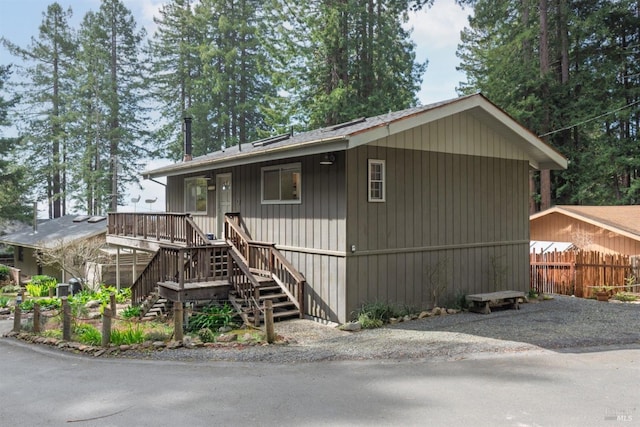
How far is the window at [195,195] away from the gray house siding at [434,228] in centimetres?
643

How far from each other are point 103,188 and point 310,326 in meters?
30.4

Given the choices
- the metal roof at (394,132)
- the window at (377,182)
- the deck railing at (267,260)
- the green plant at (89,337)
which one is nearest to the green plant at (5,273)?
the metal roof at (394,132)

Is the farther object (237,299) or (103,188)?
(103,188)

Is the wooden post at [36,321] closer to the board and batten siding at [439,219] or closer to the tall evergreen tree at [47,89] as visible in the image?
the board and batten siding at [439,219]

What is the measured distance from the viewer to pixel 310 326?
A: 9.29 m

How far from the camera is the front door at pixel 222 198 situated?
13070mm

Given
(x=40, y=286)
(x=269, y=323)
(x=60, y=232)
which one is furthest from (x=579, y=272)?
(x=60, y=232)

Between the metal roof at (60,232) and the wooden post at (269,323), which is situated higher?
the metal roof at (60,232)

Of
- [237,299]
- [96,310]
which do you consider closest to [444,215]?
[237,299]

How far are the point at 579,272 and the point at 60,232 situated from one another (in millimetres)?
23251

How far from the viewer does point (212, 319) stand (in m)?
9.62

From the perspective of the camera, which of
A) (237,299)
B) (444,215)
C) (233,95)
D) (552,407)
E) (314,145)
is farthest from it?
(233,95)

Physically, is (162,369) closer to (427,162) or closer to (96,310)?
(427,162)

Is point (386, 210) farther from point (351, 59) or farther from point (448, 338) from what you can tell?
point (351, 59)
